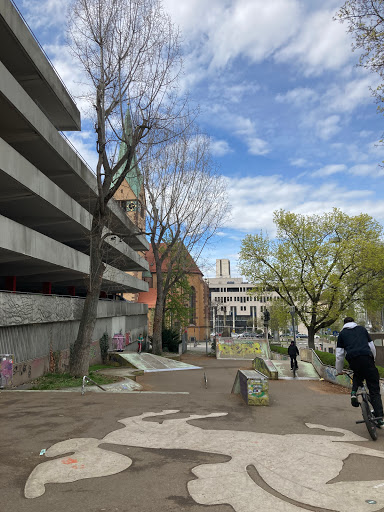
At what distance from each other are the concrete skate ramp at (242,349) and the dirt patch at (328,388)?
1507 cm

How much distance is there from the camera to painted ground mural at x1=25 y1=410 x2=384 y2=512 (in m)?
3.79

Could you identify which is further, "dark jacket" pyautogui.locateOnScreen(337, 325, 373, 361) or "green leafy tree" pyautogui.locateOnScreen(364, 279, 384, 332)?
"green leafy tree" pyautogui.locateOnScreen(364, 279, 384, 332)

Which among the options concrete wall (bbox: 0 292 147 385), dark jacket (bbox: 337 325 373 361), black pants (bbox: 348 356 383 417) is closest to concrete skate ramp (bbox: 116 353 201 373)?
concrete wall (bbox: 0 292 147 385)

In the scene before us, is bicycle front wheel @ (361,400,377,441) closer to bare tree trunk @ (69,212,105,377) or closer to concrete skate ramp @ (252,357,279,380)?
bare tree trunk @ (69,212,105,377)

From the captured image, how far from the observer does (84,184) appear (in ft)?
77.9

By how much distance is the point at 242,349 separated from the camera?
35.1 m

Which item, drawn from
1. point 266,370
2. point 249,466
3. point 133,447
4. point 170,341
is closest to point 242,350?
point 170,341

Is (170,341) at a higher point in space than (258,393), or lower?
lower

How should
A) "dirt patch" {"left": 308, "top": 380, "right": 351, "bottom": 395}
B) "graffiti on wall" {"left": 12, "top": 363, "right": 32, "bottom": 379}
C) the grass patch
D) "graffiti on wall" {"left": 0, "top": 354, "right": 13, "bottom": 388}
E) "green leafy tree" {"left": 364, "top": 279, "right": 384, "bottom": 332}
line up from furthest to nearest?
1. "green leafy tree" {"left": 364, "top": 279, "right": 384, "bottom": 332}
2. "dirt patch" {"left": 308, "top": 380, "right": 351, "bottom": 395}
3. "graffiti on wall" {"left": 12, "top": 363, "right": 32, "bottom": 379}
4. the grass patch
5. "graffiti on wall" {"left": 0, "top": 354, "right": 13, "bottom": 388}

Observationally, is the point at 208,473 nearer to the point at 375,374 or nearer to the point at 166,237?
the point at 375,374

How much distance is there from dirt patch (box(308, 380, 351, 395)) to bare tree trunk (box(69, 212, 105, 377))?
370 inches

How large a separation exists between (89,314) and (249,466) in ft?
41.1

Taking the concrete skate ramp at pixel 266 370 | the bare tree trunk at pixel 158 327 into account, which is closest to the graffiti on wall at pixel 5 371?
the concrete skate ramp at pixel 266 370

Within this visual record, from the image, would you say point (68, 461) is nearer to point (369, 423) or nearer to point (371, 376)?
point (369, 423)
